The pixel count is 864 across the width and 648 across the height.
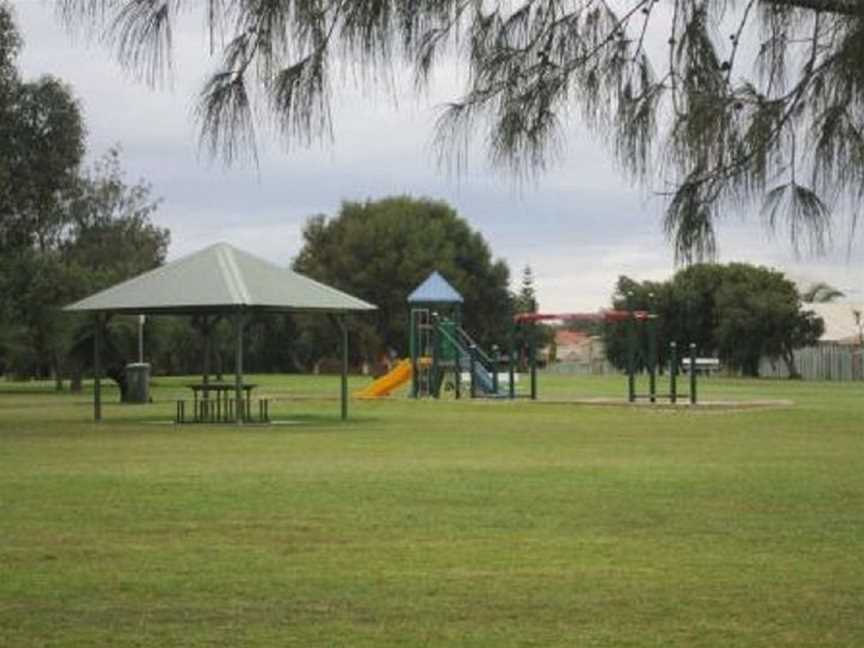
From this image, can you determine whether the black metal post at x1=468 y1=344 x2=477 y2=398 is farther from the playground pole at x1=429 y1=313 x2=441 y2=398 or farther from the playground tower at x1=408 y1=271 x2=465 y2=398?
the playground pole at x1=429 y1=313 x2=441 y2=398

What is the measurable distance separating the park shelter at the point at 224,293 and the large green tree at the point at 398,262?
4810cm

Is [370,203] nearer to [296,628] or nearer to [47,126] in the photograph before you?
[47,126]

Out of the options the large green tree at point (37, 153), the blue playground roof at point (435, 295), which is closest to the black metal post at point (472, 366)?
the blue playground roof at point (435, 295)

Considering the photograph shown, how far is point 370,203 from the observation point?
82562mm

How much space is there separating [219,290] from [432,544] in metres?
18.1

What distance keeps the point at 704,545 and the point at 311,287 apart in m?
19.6

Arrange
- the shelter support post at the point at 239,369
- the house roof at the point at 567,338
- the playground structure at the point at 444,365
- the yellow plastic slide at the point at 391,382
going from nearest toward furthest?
the shelter support post at the point at 239,369
the playground structure at the point at 444,365
the yellow plastic slide at the point at 391,382
the house roof at the point at 567,338

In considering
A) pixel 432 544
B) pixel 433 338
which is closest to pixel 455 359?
pixel 433 338

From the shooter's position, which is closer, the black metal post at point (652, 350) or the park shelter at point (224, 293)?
the park shelter at point (224, 293)

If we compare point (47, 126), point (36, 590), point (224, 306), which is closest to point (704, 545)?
point (36, 590)

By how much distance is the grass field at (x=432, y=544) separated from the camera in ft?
25.8

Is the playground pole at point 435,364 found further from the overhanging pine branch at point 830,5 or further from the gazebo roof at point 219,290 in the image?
the overhanging pine branch at point 830,5

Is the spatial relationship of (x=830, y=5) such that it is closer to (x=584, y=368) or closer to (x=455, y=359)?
(x=455, y=359)

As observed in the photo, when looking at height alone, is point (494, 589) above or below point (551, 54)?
below
